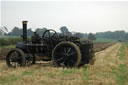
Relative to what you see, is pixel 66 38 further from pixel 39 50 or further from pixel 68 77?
pixel 68 77

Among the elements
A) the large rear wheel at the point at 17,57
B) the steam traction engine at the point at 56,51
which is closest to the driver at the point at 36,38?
the steam traction engine at the point at 56,51

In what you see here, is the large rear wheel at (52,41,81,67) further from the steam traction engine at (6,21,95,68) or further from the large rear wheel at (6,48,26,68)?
the large rear wheel at (6,48,26,68)

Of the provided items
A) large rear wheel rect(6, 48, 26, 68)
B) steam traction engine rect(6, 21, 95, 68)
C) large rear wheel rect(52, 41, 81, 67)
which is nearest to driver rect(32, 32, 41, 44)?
steam traction engine rect(6, 21, 95, 68)

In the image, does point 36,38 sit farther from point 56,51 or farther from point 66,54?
point 66,54

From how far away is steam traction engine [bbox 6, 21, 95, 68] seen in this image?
10.1 m

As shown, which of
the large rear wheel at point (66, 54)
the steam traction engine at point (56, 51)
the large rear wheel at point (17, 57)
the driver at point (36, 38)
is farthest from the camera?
the driver at point (36, 38)

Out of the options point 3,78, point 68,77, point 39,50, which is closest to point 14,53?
point 39,50

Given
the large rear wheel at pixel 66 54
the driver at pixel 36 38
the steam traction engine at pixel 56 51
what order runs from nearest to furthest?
the large rear wheel at pixel 66 54 → the steam traction engine at pixel 56 51 → the driver at pixel 36 38

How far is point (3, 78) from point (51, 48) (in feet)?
12.4

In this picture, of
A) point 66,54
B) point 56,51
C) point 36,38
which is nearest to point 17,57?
point 36,38

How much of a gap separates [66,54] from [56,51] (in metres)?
0.57

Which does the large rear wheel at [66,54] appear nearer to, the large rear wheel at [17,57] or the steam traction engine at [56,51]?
the steam traction engine at [56,51]

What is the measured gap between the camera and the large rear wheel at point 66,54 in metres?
9.89

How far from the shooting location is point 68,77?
7633 mm
